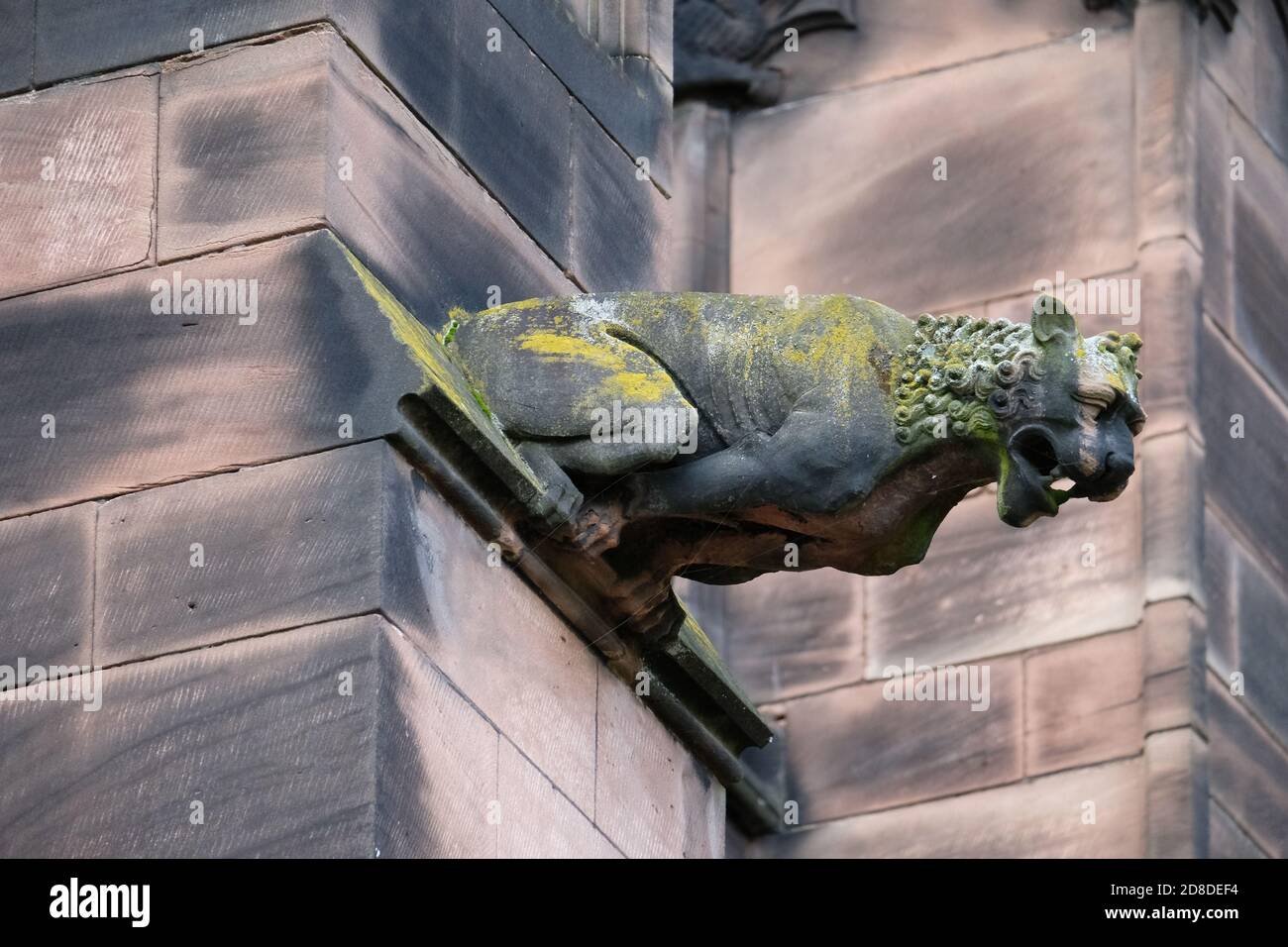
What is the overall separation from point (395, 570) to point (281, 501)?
0.32m

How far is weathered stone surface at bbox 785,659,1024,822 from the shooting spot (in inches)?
599

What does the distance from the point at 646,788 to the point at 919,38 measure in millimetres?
6081

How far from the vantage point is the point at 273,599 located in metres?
9.80

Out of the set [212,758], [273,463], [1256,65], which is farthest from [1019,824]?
[212,758]

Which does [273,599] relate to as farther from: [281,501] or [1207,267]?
[1207,267]

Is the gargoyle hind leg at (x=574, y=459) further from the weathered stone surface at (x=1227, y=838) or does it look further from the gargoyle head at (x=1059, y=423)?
the weathered stone surface at (x=1227, y=838)

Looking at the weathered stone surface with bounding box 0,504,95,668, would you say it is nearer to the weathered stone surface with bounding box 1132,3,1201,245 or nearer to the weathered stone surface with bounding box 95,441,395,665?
the weathered stone surface with bounding box 95,441,395,665

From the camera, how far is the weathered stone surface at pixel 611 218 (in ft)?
37.5

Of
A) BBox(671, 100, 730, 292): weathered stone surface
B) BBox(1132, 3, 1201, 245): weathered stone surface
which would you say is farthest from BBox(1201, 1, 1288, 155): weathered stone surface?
BBox(671, 100, 730, 292): weathered stone surface

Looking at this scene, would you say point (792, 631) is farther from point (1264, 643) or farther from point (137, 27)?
point (137, 27)

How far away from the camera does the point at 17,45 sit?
10.8 metres

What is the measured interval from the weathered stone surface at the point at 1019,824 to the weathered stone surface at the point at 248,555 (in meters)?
5.30

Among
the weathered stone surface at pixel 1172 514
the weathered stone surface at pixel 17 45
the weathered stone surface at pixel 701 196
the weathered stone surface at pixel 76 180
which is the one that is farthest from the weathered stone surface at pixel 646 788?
the weathered stone surface at pixel 701 196

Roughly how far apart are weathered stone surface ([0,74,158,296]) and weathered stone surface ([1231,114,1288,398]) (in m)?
6.08
